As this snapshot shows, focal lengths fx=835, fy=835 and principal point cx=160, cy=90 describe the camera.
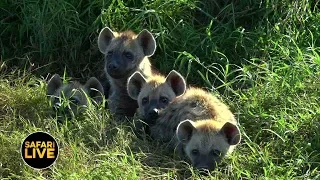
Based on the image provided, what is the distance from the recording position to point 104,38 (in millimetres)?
7445

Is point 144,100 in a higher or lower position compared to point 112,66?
lower

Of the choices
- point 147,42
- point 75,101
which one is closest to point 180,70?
point 147,42

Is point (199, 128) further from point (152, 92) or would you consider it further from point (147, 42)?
point (147, 42)

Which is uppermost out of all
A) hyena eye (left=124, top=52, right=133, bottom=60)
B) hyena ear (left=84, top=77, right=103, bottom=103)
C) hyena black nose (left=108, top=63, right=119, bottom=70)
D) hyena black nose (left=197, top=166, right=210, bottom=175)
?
hyena eye (left=124, top=52, right=133, bottom=60)

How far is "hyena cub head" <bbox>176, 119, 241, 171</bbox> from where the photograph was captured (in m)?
5.96

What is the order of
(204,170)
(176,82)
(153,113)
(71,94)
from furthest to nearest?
1. (71,94)
2. (176,82)
3. (153,113)
4. (204,170)

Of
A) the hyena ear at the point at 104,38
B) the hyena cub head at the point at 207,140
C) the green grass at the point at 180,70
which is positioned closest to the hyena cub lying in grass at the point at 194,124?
the hyena cub head at the point at 207,140

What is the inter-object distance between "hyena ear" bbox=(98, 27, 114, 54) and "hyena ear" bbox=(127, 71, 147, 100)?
0.58 metres

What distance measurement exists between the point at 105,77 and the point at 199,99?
155 cm

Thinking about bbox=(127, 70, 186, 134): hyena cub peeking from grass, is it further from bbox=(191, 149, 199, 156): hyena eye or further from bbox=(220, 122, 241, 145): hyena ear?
bbox=(220, 122, 241, 145): hyena ear

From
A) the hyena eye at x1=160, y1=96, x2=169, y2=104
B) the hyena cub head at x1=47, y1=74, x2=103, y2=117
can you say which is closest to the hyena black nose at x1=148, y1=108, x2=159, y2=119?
the hyena eye at x1=160, y1=96, x2=169, y2=104

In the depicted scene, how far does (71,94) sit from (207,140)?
4.95 ft

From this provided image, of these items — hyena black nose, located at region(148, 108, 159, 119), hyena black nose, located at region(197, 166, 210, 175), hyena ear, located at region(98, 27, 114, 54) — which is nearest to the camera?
hyena black nose, located at region(197, 166, 210, 175)

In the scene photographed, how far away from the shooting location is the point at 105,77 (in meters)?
7.77
